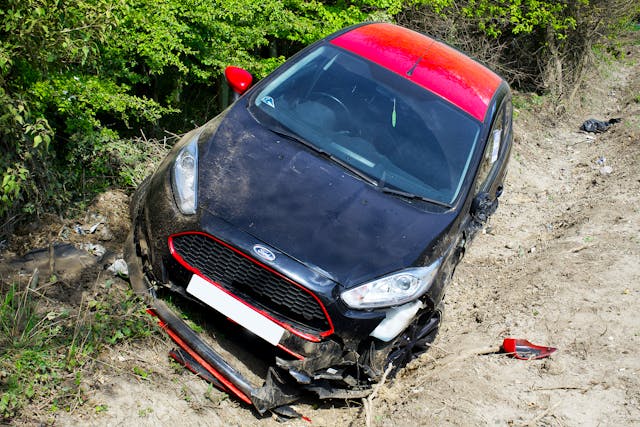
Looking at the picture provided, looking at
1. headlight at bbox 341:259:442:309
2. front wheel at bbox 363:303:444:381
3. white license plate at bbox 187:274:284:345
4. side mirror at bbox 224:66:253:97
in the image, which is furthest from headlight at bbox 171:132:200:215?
front wheel at bbox 363:303:444:381

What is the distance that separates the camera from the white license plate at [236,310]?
3.80 m

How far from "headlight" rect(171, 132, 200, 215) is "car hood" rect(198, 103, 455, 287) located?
0.05 metres

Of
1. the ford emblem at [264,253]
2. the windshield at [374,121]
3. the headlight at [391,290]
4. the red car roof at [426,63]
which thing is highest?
the red car roof at [426,63]

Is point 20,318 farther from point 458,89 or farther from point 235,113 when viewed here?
point 458,89

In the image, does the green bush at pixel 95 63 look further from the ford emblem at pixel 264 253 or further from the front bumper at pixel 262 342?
the ford emblem at pixel 264 253

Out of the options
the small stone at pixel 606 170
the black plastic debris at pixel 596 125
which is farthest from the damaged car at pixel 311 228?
the black plastic debris at pixel 596 125

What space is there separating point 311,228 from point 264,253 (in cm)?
36

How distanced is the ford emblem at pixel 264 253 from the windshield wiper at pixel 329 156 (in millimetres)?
1027

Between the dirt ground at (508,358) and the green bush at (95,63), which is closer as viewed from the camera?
the dirt ground at (508,358)

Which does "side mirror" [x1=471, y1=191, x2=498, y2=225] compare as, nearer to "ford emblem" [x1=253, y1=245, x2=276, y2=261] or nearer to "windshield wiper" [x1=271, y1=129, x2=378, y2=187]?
"windshield wiper" [x1=271, y1=129, x2=378, y2=187]

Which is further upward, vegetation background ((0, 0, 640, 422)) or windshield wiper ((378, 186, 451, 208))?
windshield wiper ((378, 186, 451, 208))

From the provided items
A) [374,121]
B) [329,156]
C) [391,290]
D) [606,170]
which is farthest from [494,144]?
[606,170]

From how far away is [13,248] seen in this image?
16.1ft

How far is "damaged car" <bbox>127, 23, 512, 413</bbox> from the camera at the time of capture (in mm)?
3832
